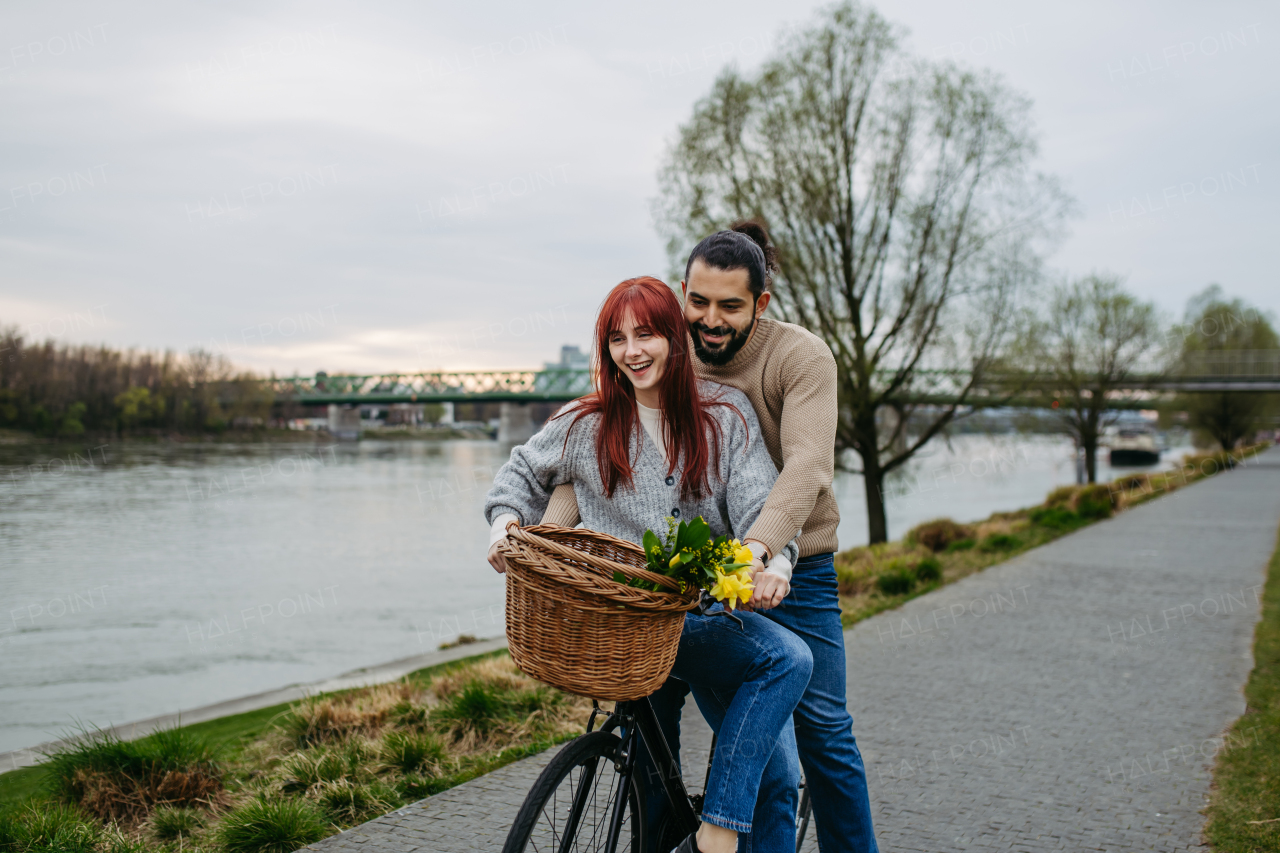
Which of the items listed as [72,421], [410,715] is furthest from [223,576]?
[72,421]

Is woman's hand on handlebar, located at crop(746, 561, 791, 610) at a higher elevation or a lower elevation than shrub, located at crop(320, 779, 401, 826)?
higher

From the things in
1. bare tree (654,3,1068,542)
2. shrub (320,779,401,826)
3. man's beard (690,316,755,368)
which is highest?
bare tree (654,3,1068,542)

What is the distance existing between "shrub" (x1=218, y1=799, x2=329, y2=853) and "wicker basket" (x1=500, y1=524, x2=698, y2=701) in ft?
6.71

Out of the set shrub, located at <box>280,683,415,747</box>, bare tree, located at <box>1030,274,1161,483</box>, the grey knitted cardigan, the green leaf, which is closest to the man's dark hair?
the grey knitted cardigan

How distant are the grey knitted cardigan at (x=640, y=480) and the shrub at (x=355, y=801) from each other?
2.14 meters

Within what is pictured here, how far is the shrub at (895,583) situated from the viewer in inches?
365

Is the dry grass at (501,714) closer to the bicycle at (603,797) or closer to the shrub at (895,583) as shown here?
the bicycle at (603,797)

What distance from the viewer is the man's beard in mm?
2320

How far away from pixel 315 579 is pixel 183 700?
7.88 m

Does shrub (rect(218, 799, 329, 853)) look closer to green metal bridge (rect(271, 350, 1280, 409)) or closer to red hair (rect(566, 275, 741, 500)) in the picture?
red hair (rect(566, 275, 741, 500))

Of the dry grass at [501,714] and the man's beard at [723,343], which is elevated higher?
the man's beard at [723,343]

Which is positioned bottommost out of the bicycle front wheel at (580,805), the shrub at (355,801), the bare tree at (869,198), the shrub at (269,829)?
the shrub at (355,801)

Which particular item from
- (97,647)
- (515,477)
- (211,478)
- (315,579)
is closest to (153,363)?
(211,478)

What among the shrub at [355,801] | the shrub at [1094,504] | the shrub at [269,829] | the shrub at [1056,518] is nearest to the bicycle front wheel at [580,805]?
the shrub at [269,829]
